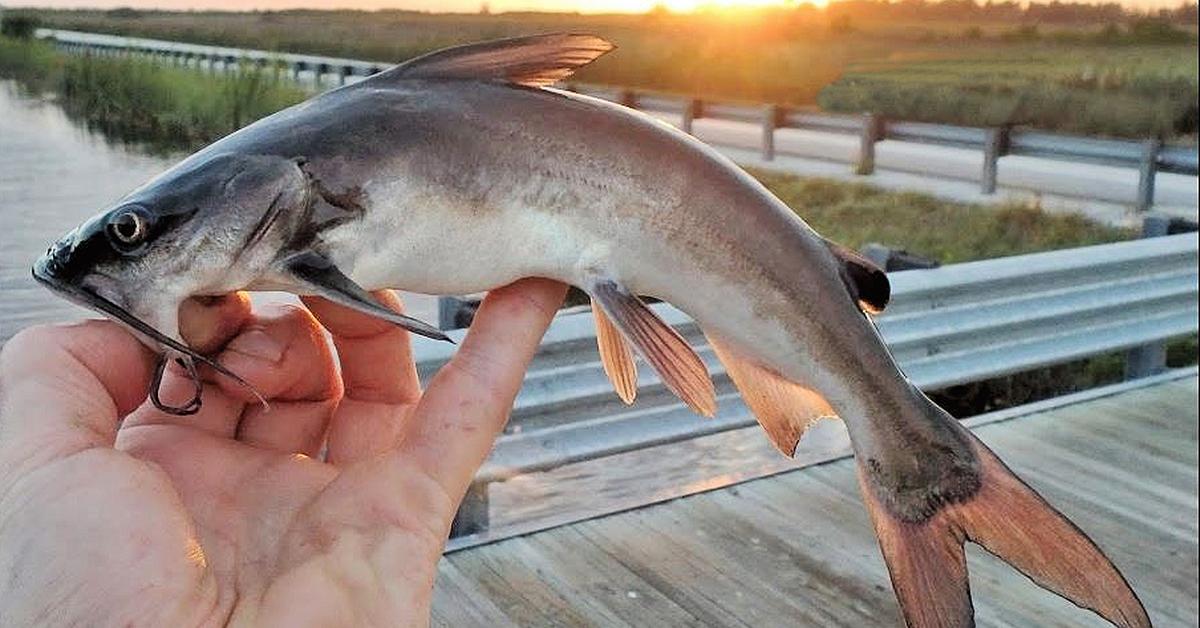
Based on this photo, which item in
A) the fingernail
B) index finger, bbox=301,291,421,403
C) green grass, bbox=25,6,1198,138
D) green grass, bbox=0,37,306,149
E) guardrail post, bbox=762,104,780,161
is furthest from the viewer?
guardrail post, bbox=762,104,780,161

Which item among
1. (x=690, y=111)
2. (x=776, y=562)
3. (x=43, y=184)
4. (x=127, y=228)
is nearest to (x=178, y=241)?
(x=127, y=228)

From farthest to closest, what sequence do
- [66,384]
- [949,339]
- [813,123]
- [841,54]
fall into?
[813,123]
[841,54]
[949,339]
[66,384]

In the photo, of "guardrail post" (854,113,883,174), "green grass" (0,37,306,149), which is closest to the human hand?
"green grass" (0,37,306,149)

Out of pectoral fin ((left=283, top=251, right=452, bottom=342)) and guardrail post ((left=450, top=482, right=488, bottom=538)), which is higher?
pectoral fin ((left=283, top=251, right=452, bottom=342))

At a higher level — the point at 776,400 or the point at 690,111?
the point at 690,111

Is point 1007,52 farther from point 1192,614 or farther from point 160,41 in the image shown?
point 160,41

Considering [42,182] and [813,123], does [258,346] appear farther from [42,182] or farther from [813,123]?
[813,123]

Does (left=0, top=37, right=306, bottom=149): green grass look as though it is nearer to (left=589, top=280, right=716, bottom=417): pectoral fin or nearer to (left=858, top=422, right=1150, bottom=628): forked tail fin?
(left=589, top=280, right=716, bottom=417): pectoral fin
